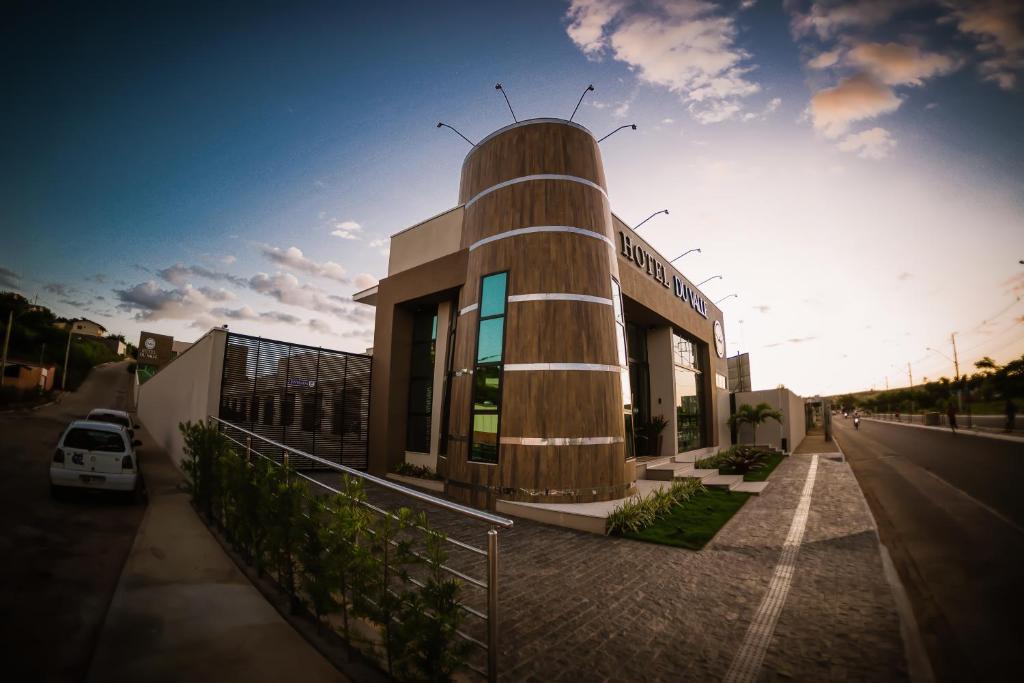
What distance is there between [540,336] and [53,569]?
717 centimetres

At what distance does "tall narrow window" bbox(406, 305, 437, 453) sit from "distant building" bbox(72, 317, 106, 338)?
93.2m

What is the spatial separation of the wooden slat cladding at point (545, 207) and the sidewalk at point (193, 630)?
7.58 metres

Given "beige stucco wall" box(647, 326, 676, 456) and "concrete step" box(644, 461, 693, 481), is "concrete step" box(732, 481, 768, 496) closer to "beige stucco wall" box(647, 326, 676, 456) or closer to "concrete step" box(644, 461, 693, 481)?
"concrete step" box(644, 461, 693, 481)

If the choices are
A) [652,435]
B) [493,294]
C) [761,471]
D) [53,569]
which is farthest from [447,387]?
[761,471]

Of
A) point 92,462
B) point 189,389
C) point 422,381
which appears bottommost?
point 92,462

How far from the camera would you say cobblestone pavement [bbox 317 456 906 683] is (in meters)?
3.16

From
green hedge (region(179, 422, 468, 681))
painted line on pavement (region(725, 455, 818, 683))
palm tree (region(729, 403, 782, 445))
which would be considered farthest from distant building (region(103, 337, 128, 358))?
painted line on pavement (region(725, 455, 818, 683))

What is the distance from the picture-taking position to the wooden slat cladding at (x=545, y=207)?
891 centimetres

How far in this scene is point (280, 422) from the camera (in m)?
10.8

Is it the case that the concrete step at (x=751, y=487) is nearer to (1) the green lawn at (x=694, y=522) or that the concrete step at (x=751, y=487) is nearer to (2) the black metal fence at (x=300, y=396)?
(1) the green lawn at (x=694, y=522)

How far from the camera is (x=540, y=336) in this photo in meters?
8.32

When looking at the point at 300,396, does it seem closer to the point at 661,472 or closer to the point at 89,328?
the point at 661,472

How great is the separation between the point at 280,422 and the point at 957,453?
26684 mm

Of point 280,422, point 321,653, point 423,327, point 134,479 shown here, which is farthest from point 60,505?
point 423,327
